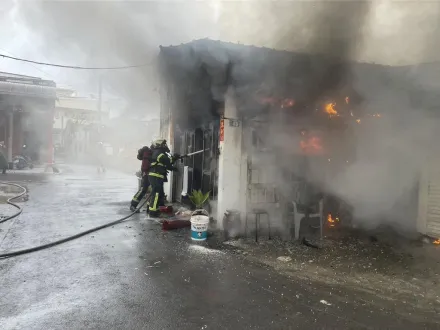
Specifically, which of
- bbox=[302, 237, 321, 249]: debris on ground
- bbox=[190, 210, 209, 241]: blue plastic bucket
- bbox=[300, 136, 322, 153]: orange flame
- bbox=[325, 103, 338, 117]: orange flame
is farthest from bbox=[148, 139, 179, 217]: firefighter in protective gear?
bbox=[325, 103, 338, 117]: orange flame

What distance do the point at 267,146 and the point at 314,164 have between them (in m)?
0.98

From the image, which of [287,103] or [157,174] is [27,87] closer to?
[157,174]

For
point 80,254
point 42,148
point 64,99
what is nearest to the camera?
point 80,254

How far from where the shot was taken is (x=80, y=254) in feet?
15.4

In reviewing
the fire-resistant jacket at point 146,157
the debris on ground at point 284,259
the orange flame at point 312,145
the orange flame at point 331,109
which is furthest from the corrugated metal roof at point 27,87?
the debris on ground at point 284,259

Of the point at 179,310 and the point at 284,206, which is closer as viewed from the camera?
the point at 179,310

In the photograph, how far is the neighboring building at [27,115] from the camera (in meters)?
19.2

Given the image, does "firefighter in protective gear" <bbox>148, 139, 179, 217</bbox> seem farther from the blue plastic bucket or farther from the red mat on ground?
the blue plastic bucket

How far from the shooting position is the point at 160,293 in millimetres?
3480

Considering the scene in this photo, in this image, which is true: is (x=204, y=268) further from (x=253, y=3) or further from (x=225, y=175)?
(x=253, y=3)

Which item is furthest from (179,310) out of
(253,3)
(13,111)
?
(13,111)

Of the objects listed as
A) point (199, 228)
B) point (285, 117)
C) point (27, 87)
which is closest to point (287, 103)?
point (285, 117)

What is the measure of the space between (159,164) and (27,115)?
17636 millimetres

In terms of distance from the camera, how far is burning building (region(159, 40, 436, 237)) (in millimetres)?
5848
